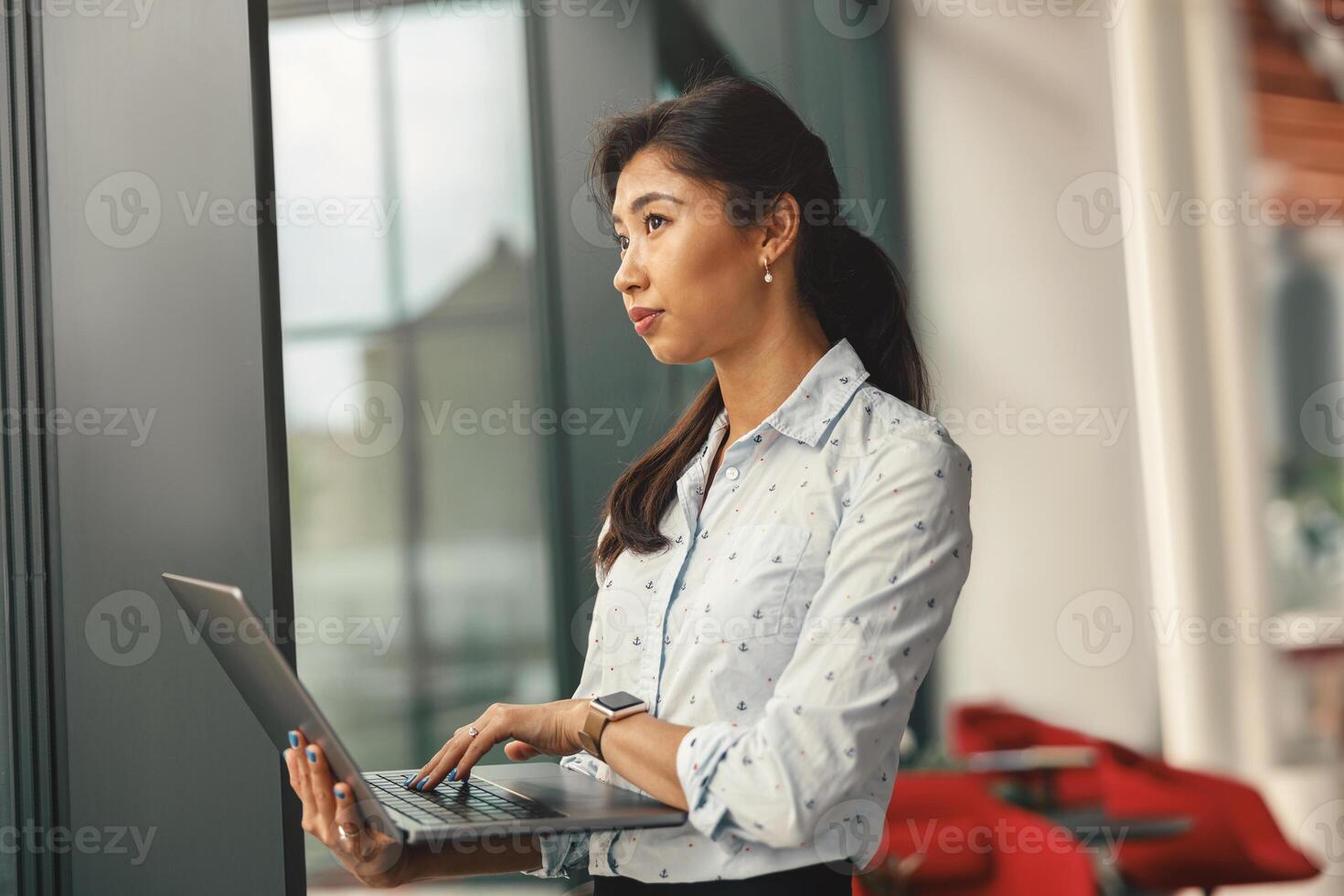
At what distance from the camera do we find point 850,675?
1.06 meters

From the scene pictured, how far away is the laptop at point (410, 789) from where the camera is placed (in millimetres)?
954

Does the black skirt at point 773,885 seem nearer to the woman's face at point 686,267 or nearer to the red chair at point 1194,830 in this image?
the woman's face at point 686,267

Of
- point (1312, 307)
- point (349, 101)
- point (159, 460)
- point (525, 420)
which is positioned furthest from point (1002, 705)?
point (159, 460)

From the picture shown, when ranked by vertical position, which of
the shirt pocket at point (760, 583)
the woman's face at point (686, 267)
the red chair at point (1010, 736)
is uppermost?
the woman's face at point (686, 267)

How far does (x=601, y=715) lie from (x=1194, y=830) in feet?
7.94

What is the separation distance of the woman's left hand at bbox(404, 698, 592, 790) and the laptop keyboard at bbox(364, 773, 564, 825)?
0.07ft

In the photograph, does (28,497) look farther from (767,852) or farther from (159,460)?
(767,852)

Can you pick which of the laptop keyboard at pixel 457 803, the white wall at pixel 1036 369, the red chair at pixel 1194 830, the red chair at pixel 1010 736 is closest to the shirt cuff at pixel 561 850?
the laptop keyboard at pixel 457 803

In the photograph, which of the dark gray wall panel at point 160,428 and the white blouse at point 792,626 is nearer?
the white blouse at point 792,626

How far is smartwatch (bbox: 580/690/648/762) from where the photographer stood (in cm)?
116

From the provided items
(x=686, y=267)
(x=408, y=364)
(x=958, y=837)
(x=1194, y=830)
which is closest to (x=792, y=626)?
(x=686, y=267)

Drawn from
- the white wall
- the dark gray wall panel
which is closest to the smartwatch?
the dark gray wall panel

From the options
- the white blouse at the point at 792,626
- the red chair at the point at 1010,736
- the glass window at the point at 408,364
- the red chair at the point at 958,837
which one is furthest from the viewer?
the red chair at the point at 1010,736

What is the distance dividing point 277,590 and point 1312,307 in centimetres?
349
